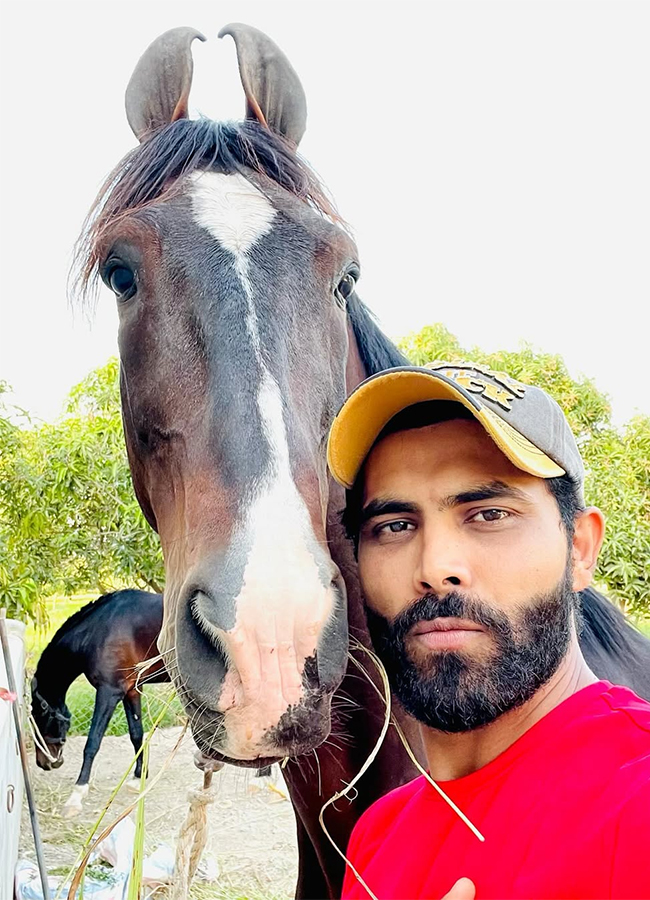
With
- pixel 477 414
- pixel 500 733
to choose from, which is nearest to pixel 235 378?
pixel 477 414

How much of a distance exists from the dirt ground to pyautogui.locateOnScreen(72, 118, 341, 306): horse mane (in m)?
4.10

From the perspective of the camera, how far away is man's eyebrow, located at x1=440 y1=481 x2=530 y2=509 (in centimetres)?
114

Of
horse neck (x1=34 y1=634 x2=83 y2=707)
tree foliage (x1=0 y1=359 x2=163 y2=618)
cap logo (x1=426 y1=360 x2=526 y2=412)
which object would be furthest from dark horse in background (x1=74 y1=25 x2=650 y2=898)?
horse neck (x1=34 y1=634 x2=83 y2=707)

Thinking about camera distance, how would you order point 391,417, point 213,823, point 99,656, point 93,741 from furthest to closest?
point 99,656, point 93,741, point 213,823, point 391,417

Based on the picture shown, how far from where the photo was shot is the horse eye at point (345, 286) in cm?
192

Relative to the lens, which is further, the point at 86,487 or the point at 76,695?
the point at 76,695

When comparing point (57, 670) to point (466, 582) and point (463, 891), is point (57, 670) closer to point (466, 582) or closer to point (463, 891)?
point (466, 582)

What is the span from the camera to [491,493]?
114 cm

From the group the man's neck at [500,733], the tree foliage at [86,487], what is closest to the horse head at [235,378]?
the man's neck at [500,733]

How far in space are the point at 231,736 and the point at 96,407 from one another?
8588 mm

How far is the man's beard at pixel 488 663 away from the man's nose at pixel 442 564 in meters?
0.02

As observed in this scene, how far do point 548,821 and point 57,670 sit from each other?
9.00 m

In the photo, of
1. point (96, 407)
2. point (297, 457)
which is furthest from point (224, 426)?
point (96, 407)

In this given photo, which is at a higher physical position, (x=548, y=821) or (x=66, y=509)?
(x=66, y=509)
